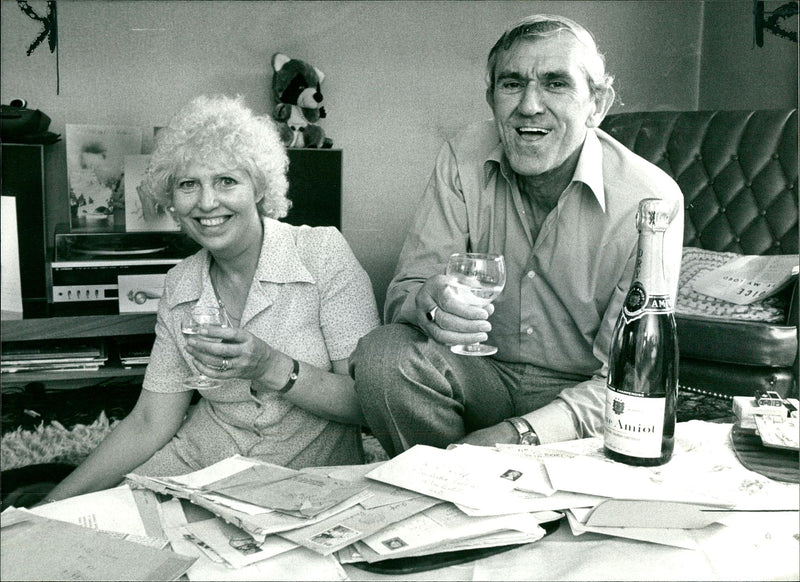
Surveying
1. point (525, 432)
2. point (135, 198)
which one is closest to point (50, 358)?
point (135, 198)

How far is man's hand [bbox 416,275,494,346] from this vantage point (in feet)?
3.42

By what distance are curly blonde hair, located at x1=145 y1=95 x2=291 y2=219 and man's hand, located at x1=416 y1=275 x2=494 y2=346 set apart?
47 cm

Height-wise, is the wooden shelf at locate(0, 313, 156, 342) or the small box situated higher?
the small box

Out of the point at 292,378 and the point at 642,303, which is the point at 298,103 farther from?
the point at 642,303

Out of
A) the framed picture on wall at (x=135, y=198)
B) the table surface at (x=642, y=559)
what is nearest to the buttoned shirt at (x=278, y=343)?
the table surface at (x=642, y=559)

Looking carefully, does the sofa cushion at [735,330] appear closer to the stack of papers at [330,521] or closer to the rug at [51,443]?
the stack of papers at [330,521]

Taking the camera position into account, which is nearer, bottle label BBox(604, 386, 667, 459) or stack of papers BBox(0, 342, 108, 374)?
bottle label BBox(604, 386, 667, 459)

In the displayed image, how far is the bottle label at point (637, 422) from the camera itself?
31.5 inches

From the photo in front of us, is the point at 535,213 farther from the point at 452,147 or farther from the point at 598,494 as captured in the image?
the point at 598,494

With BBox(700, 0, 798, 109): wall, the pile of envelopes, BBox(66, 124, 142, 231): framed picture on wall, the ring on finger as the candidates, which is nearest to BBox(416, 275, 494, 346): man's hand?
the ring on finger

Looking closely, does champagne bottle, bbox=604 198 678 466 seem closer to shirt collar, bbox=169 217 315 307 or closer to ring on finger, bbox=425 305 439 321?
ring on finger, bbox=425 305 439 321

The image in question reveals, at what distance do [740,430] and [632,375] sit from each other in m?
0.20

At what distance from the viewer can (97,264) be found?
236cm

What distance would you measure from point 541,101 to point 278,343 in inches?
25.0
